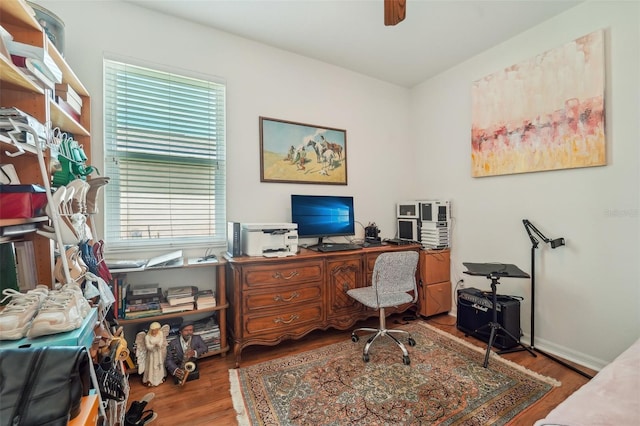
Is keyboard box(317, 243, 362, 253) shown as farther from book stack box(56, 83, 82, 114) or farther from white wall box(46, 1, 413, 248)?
book stack box(56, 83, 82, 114)

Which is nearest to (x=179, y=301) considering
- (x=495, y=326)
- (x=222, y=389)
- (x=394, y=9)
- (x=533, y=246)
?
(x=222, y=389)

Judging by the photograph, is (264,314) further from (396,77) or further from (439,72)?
(439,72)

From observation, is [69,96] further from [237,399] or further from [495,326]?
[495,326]

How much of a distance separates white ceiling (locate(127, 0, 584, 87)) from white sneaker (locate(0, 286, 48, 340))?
2.32 meters

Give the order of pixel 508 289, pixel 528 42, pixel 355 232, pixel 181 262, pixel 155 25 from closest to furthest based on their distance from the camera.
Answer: pixel 181 262 < pixel 155 25 < pixel 528 42 < pixel 508 289 < pixel 355 232

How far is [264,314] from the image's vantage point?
2.17m

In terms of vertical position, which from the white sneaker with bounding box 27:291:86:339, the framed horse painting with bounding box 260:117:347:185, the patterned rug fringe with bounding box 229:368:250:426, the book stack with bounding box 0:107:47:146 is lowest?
the patterned rug fringe with bounding box 229:368:250:426

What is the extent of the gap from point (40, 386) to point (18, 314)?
0.38 metres

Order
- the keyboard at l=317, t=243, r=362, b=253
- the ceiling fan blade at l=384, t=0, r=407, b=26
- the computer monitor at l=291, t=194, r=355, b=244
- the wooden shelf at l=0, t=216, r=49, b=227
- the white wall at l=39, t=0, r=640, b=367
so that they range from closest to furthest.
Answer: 1. the wooden shelf at l=0, t=216, r=49, b=227
2. the ceiling fan blade at l=384, t=0, r=407, b=26
3. the white wall at l=39, t=0, r=640, b=367
4. the keyboard at l=317, t=243, r=362, b=253
5. the computer monitor at l=291, t=194, r=355, b=244

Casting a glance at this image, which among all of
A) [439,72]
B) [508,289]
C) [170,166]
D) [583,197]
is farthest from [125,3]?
[508,289]

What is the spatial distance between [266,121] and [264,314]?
185 cm

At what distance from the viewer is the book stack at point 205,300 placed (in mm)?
2170

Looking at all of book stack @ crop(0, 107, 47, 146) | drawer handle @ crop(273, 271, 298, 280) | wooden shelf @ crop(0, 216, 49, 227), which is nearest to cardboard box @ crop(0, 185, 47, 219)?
wooden shelf @ crop(0, 216, 49, 227)

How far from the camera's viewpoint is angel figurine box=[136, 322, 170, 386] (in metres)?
1.89
